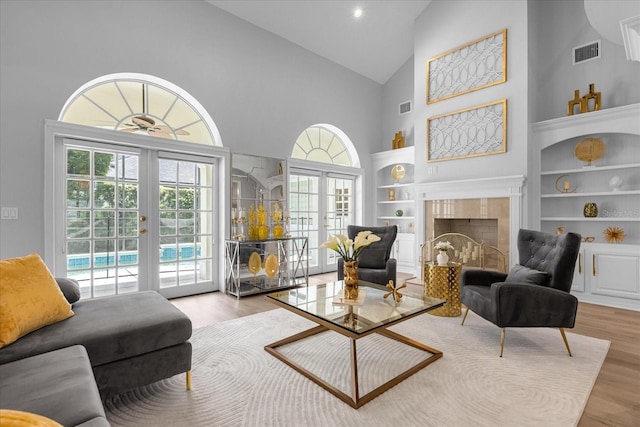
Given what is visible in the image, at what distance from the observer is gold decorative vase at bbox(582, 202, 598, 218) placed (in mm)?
3988

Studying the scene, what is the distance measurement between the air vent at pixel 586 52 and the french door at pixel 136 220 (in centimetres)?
512

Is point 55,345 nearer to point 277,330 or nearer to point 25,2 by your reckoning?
point 277,330

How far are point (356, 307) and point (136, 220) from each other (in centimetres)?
296

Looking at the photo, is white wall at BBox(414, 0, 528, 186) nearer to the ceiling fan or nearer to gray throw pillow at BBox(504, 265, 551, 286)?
gray throw pillow at BBox(504, 265, 551, 286)

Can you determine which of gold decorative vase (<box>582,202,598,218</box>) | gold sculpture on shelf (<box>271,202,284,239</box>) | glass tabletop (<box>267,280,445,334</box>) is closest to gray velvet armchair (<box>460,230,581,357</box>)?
glass tabletop (<box>267,280,445,334</box>)

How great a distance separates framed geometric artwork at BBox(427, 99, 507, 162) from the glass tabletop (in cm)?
302

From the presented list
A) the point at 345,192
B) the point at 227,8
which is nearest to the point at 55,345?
the point at 227,8

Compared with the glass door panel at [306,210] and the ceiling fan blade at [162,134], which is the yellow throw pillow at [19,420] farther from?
the glass door panel at [306,210]

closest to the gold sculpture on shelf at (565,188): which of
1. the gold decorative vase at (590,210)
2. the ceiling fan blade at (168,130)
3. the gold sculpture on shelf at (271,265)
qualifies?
the gold decorative vase at (590,210)

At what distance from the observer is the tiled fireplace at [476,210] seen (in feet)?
14.0

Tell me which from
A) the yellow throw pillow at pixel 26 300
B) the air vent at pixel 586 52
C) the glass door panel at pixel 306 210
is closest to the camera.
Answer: the yellow throw pillow at pixel 26 300

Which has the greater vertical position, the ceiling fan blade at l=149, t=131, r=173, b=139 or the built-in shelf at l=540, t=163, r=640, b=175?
the ceiling fan blade at l=149, t=131, r=173, b=139

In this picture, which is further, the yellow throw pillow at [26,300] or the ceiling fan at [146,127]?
the ceiling fan at [146,127]

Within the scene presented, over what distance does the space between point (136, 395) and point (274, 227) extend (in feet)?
10.1
